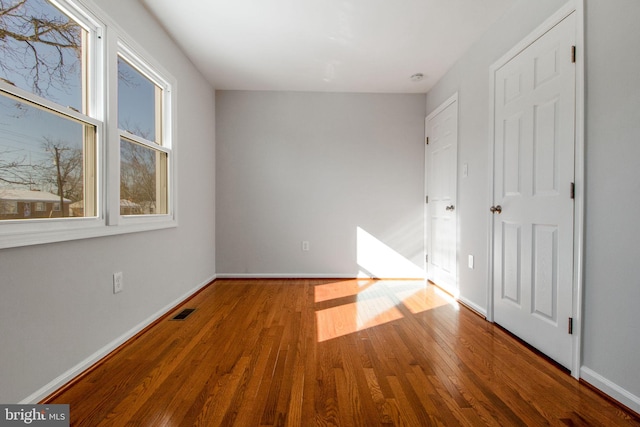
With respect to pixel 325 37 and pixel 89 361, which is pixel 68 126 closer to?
pixel 89 361

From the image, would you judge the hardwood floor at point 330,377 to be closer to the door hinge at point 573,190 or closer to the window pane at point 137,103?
the door hinge at point 573,190

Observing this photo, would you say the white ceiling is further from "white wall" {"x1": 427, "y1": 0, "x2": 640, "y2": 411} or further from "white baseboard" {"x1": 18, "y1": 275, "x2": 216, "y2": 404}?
"white baseboard" {"x1": 18, "y1": 275, "x2": 216, "y2": 404}

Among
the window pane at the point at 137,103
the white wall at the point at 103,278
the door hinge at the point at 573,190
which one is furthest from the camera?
the window pane at the point at 137,103

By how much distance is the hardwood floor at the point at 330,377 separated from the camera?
1.37 meters

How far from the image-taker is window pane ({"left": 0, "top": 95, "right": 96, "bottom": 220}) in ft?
4.55

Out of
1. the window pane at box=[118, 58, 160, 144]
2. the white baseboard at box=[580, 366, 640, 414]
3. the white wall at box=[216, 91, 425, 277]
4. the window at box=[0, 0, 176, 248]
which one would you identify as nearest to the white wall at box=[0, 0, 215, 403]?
the window at box=[0, 0, 176, 248]

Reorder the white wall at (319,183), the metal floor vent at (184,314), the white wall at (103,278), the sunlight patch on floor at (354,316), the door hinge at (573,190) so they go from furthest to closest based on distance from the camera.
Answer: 1. the white wall at (319,183)
2. the metal floor vent at (184,314)
3. the sunlight patch on floor at (354,316)
4. the door hinge at (573,190)
5. the white wall at (103,278)

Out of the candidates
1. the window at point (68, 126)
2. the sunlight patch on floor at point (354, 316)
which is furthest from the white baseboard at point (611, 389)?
the window at point (68, 126)

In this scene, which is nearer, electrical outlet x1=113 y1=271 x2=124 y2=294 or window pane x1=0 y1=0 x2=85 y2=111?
window pane x1=0 y1=0 x2=85 y2=111

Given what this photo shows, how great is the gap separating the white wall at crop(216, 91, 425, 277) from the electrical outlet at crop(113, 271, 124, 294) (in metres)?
2.00

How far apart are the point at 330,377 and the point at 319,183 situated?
2.71 m

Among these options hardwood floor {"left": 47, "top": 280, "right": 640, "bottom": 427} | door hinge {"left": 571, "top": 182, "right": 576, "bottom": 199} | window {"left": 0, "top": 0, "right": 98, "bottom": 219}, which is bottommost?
hardwood floor {"left": 47, "top": 280, "right": 640, "bottom": 427}

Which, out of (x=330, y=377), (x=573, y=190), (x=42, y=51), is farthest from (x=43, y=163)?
(x=573, y=190)

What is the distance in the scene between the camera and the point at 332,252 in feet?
13.4
